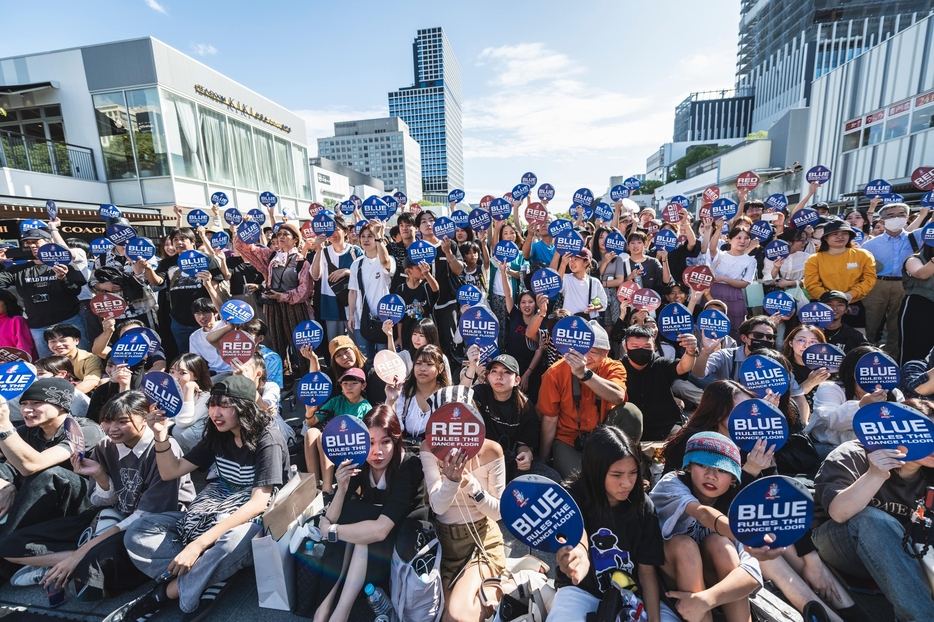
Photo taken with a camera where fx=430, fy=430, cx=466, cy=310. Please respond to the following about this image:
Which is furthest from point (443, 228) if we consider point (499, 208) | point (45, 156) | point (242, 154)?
point (242, 154)

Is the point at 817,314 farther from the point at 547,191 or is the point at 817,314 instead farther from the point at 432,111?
the point at 432,111

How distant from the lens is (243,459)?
2.88 metres

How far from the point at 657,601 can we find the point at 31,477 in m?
4.03

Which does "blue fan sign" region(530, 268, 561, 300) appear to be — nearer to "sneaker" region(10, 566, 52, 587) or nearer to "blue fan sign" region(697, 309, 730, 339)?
"blue fan sign" region(697, 309, 730, 339)

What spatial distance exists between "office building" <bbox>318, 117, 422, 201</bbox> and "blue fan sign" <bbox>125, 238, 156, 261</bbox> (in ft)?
299

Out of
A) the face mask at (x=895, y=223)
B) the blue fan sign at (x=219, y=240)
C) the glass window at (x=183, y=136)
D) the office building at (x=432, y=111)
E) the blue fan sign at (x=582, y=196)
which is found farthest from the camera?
the office building at (x=432, y=111)

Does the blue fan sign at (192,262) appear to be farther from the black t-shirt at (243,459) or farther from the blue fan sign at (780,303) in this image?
the blue fan sign at (780,303)

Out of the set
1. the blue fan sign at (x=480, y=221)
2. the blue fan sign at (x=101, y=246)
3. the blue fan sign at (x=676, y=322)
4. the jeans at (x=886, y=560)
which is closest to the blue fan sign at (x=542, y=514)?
the jeans at (x=886, y=560)

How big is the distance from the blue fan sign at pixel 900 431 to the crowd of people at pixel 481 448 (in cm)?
8

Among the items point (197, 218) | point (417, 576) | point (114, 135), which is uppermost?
point (114, 135)

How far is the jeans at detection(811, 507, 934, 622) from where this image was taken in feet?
6.82

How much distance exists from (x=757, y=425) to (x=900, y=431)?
57cm

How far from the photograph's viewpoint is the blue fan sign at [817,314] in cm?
394

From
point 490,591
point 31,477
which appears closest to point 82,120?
point 31,477
